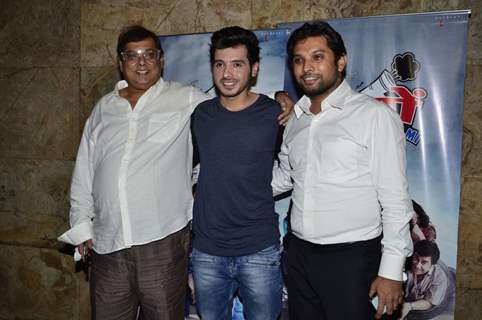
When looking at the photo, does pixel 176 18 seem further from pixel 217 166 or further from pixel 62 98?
pixel 217 166

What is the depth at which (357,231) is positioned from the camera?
173 centimetres

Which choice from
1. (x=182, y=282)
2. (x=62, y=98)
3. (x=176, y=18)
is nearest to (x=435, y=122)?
(x=182, y=282)

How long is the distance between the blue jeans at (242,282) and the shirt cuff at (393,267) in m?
0.51

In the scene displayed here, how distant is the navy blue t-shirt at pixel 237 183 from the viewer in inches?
76.4

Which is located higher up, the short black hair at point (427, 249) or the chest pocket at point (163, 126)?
the chest pocket at point (163, 126)

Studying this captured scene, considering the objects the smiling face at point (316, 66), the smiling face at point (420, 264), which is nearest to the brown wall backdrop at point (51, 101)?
the smiling face at point (316, 66)

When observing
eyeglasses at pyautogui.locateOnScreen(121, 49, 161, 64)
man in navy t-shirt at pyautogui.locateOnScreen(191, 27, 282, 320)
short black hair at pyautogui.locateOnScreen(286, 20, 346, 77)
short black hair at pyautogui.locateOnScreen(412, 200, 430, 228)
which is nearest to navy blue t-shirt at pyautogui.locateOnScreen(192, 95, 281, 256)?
man in navy t-shirt at pyautogui.locateOnScreen(191, 27, 282, 320)

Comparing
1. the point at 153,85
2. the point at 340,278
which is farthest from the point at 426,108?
the point at 153,85

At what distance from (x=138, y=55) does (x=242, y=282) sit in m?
1.22

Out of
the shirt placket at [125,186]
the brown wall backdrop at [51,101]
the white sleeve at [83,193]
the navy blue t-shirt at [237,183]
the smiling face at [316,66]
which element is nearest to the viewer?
the smiling face at [316,66]

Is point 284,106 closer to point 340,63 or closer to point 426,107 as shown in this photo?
point 340,63

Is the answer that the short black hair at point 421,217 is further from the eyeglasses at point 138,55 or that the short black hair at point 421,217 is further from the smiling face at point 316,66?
the eyeglasses at point 138,55

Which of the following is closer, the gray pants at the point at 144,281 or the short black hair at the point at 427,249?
the gray pants at the point at 144,281

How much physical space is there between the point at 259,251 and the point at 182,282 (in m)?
0.48
